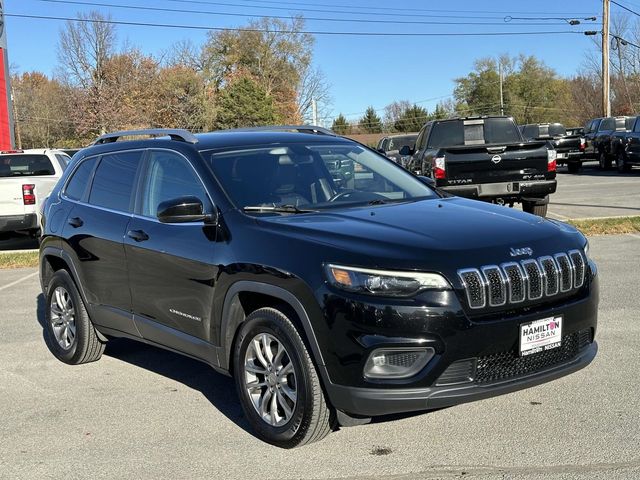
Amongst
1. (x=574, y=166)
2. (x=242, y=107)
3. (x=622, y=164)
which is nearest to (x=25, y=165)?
(x=622, y=164)

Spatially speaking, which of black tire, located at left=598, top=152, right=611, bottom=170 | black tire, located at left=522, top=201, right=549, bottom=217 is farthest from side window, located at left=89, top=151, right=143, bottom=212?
black tire, located at left=598, top=152, right=611, bottom=170

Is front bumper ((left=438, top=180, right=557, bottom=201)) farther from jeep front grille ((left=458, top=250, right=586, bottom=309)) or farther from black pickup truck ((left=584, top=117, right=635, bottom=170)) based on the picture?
black pickup truck ((left=584, top=117, right=635, bottom=170))

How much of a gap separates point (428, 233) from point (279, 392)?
1.21 m

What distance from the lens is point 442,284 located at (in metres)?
3.60

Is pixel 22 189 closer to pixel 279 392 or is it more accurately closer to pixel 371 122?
pixel 279 392

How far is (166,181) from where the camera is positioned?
5.01 metres

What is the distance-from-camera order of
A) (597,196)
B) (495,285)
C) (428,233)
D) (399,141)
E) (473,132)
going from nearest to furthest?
1. (495,285)
2. (428,233)
3. (473,132)
4. (597,196)
5. (399,141)

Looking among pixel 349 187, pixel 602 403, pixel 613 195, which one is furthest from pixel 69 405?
pixel 613 195

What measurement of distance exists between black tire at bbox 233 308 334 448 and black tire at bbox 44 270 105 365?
2.09 m

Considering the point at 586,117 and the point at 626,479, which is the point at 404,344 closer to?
the point at 626,479

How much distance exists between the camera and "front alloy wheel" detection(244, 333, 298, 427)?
13.1 ft

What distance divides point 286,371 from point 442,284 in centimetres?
102

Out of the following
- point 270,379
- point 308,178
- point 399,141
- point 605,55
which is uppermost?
point 605,55

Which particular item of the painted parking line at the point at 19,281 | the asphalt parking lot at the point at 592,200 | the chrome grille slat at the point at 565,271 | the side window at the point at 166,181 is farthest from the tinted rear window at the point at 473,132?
the chrome grille slat at the point at 565,271
